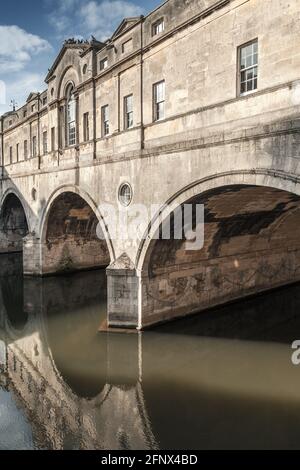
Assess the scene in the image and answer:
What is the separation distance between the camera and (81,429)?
282 inches

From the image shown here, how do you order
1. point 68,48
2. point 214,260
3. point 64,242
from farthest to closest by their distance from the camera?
1. point 64,242
2. point 68,48
3. point 214,260

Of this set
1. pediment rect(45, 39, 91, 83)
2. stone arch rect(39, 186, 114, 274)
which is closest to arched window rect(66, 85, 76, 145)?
pediment rect(45, 39, 91, 83)

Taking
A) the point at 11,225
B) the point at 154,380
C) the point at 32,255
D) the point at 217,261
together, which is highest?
the point at 11,225

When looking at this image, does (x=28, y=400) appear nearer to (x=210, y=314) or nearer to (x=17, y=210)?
(x=210, y=314)

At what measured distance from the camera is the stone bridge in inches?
303

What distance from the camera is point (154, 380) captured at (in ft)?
30.0

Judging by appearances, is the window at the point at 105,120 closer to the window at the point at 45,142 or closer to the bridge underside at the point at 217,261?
the bridge underside at the point at 217,261

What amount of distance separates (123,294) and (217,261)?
154 inches

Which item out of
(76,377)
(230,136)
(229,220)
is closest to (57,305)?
(76,377)

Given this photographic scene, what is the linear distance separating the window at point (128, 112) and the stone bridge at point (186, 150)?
0.39 feet

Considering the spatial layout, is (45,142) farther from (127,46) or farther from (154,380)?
(154,380)

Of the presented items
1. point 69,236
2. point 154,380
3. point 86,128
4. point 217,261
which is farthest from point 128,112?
point 69,236

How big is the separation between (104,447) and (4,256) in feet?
73.0

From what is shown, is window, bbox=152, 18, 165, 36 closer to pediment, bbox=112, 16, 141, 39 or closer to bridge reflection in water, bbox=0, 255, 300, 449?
pediment, bbox=112, 16, 141, 39
